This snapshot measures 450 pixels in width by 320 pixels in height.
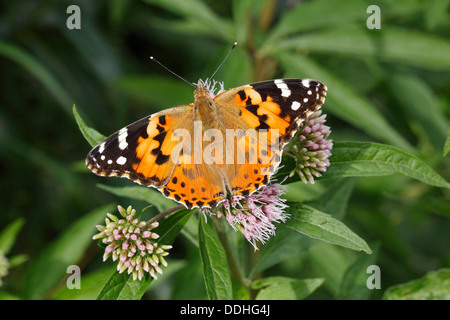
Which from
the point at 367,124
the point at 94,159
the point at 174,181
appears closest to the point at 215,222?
the point at 174,181

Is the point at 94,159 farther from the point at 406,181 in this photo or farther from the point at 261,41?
the point at 406,181

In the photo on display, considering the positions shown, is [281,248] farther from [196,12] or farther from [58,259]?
[196,12]

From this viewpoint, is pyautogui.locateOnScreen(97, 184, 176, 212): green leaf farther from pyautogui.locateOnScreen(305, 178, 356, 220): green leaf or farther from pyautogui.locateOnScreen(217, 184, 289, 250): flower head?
pyautogui.locateOnScreen(305, 178, 356, 220): green leaf

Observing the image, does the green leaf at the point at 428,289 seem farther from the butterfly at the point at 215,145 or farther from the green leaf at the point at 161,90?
the green leaf at the point at 161,90

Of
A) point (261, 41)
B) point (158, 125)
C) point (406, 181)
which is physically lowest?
point (158, 125)

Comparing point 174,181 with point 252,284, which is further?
point 252,284

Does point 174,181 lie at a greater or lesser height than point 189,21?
lesser
